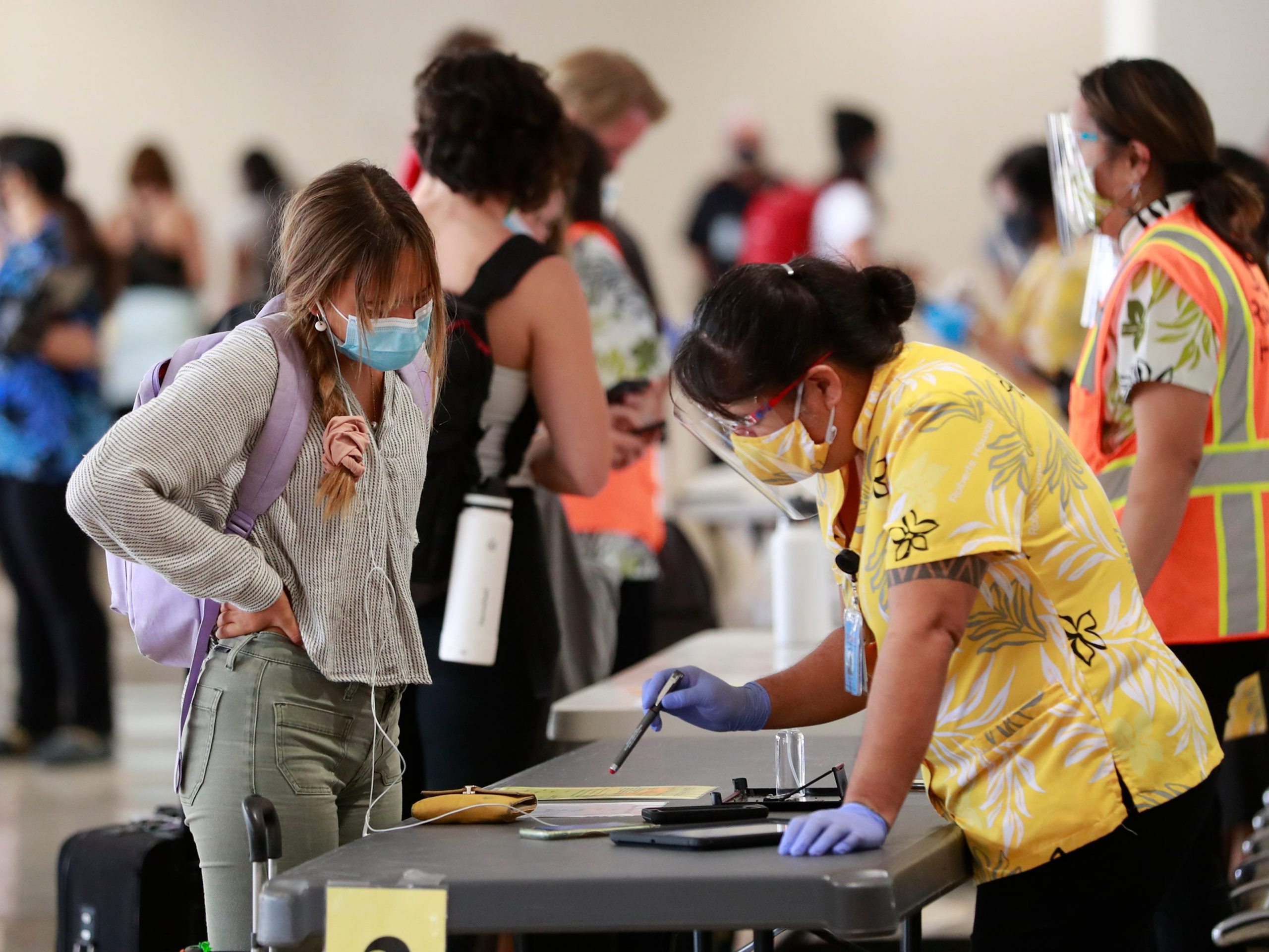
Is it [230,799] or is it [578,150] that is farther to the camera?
[578,150]

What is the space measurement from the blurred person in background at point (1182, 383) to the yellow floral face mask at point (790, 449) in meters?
0.68

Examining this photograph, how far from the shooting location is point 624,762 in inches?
71.3

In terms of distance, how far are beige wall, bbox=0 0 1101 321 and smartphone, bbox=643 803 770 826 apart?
7.68 m

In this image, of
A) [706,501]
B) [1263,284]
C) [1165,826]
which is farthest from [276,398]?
[706,501]

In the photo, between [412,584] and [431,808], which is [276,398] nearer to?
[431,808]

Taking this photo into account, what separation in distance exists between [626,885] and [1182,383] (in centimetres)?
121

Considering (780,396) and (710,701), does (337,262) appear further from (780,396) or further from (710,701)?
(710,701)

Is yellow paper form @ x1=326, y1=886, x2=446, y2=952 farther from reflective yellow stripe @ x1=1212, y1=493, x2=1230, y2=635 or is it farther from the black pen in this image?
reflective yellow stripe @ x1=1212, y1=493, x2=1230, y2=635

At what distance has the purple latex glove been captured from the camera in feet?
4.07

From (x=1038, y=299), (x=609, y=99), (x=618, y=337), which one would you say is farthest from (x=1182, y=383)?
(x=1038, y=299)

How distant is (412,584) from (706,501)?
10.1 ft

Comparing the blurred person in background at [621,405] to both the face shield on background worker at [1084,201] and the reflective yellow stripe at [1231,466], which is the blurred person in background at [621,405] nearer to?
the face shield on background worker at [1084,201]

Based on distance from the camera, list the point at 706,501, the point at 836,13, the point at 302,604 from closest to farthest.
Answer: the point at 302,604 → the point at 706,501 → the point at 836,13

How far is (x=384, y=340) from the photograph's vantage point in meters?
1.54
